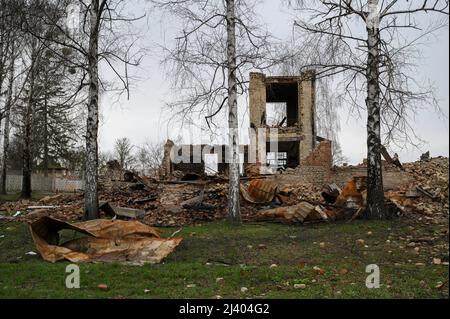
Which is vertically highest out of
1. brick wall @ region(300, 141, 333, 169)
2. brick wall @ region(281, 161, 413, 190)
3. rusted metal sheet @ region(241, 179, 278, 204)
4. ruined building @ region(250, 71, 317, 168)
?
ruined building @ region(250, 71, 317, 168)

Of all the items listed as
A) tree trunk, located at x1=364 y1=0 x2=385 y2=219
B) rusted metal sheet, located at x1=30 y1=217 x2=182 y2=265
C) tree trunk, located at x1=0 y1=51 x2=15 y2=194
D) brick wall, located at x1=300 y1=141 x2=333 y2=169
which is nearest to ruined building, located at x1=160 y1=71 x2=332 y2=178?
brick wall, located at x1=300 y1=141 x2=333 y2=169

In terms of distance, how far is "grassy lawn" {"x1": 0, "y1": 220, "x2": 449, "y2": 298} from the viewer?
19.8 feet

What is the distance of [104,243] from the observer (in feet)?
27.3

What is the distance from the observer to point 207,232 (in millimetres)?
10742

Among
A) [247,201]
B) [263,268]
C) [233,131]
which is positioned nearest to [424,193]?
[247,201]

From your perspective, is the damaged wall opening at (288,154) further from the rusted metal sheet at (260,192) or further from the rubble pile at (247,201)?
the rusted metal sheet at (260,192)

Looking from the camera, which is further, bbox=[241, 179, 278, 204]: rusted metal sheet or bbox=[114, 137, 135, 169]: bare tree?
bbox=[114, 137, 135, 169]: bare tree

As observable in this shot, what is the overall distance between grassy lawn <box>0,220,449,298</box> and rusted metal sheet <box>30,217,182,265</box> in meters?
0.26

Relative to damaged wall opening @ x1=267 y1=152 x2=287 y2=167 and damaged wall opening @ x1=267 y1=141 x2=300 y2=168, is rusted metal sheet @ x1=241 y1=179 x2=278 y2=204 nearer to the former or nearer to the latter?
damaged wall opening @ x1=267 y1=141 x2=300 y2=168

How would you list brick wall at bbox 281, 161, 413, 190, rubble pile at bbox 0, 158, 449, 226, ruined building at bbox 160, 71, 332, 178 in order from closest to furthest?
rubble pile at bbox 0, 158, 449, 226 → brick wall at bbox 281, 161, 413, 190 → ruined building at bbox 160, 71, 332, 178

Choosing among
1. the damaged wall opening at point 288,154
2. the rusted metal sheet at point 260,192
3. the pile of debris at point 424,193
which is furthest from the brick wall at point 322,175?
the damaged wall opening at point 288,154

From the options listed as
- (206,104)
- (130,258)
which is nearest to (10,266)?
(130,258)

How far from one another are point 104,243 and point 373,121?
24.1 ft

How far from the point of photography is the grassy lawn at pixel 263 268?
6.04m
